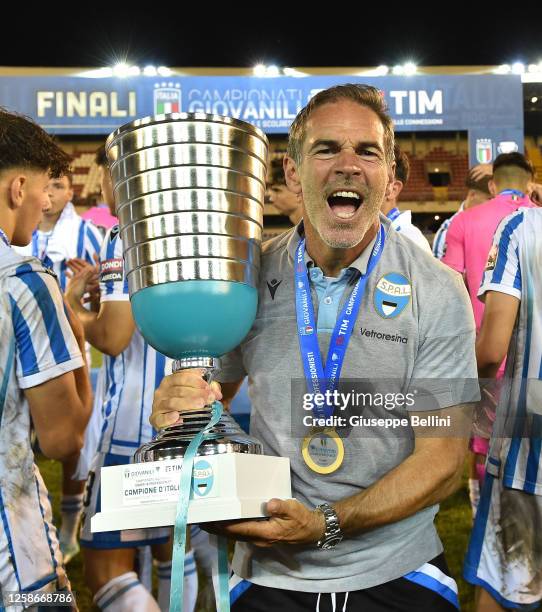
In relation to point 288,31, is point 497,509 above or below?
below

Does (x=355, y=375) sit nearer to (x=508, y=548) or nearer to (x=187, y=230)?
(x=187, y=230)

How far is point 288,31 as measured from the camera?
850 inches

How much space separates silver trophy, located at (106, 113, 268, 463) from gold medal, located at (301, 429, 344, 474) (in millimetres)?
218

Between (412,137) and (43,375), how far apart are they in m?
10.1

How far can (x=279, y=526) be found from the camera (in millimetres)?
1585

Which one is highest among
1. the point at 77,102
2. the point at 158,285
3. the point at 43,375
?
the point at 77,102

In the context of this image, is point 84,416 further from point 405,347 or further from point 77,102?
point 77,102

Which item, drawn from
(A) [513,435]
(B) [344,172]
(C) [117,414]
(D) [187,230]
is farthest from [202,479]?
(C) [117,414]

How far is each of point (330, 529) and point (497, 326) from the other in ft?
4.25

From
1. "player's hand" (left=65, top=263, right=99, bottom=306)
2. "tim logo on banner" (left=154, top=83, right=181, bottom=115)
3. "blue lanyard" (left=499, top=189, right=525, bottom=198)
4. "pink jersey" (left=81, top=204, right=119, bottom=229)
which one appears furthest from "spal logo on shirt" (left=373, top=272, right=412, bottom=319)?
"tim logo on banner" (left=154, top=83, right=181, bottom=115)

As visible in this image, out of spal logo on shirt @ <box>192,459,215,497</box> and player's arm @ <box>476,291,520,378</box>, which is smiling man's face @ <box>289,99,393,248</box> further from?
player's arm @ <box>476,291,520,378</box>

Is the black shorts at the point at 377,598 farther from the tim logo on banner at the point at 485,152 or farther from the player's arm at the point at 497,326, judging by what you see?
the tim logo on banner at the point at 485,152

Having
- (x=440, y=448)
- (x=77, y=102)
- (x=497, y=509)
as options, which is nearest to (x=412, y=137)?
(x=77, y=102)

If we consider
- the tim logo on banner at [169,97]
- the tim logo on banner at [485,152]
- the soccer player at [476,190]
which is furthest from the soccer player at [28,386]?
the tim logo on banner at [485,152]
